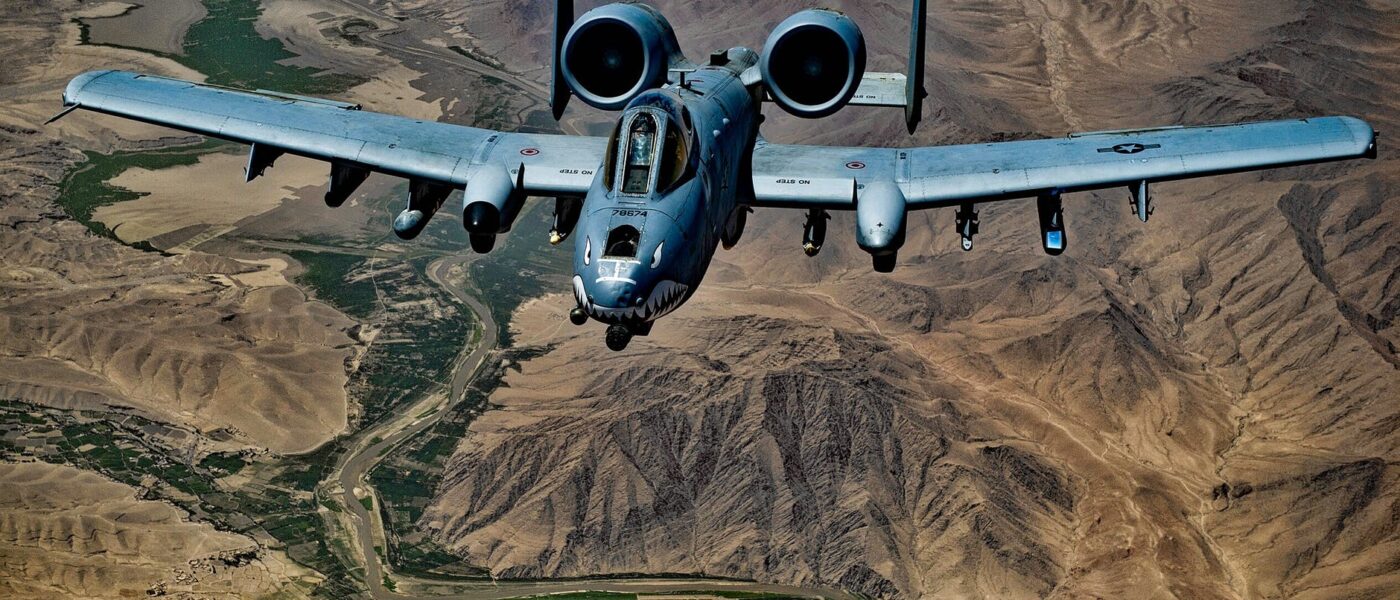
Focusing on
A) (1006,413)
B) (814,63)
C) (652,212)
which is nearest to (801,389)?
(1006,413)

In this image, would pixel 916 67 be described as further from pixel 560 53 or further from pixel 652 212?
pixel 652 212

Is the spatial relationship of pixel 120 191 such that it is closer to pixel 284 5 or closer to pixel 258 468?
pixel 258 468

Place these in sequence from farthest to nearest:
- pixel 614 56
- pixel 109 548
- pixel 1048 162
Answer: pixel 109 548 → pixel 614 56 → pixel 1048 162

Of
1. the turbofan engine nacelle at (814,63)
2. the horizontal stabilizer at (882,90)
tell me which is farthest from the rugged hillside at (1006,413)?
the turbofan engine nacelle at (814,63)

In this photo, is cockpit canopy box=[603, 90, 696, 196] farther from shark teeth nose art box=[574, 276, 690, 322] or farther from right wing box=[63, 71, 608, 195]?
right wing box=[63, 71, 608, 195]

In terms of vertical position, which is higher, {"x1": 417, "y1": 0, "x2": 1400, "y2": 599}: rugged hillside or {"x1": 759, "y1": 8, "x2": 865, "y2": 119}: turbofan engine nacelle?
{"x1": 759, "y1": 8, "x2": 865, "y2": 119}: turbofan engine nacelle

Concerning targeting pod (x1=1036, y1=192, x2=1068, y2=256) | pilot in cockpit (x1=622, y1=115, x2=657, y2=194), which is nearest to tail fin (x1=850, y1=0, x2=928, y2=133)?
targeting pod (x1=1036, y1=192, x2=1068, y2=256)
